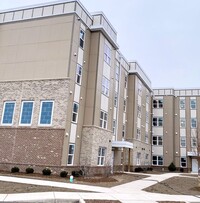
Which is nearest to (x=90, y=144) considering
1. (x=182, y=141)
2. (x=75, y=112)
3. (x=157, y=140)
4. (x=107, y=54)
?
(x=75, y=112)

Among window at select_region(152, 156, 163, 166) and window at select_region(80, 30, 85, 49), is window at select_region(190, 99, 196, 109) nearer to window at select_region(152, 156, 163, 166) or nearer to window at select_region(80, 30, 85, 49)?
window at select_region(152, 156, 163, 166)

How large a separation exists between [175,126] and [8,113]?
32.6 meters

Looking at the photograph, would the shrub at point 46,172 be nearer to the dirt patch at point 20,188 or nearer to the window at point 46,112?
the window at point 46,112

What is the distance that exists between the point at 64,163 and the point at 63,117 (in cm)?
357

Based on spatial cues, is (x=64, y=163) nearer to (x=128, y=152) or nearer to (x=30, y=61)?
(x=30, y=61)

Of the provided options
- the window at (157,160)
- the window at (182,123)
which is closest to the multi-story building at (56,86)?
the window at (157,160)

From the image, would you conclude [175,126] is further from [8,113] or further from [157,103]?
[8,113]

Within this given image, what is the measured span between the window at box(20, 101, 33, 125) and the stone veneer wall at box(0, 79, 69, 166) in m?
0.34

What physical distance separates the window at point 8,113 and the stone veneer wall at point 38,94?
357 millimetres

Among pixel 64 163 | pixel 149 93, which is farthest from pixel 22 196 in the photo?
pixel 149 93

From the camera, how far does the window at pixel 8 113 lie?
72.2 ft

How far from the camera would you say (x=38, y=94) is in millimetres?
21594

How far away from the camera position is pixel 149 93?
1802 inches

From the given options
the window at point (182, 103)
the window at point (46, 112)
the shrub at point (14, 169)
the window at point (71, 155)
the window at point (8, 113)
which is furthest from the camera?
the window at point (182, 103)
